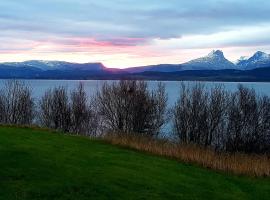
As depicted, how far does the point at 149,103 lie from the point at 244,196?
111 ft

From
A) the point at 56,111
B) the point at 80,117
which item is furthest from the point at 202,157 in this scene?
the point at 56,111

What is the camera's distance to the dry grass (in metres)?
18.6

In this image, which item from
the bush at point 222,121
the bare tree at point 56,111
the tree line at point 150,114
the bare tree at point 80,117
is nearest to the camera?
the tree line at point 150,114

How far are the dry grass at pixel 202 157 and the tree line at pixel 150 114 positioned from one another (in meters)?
24.9

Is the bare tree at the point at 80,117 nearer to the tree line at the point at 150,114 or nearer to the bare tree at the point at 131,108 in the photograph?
the tree line at the point at 150,114

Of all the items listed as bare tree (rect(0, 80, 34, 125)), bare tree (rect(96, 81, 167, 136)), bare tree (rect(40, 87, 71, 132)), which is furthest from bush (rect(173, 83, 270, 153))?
bare tree (rect(0, 80, 34, 125))

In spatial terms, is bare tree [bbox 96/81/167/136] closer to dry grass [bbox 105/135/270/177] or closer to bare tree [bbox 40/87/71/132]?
bare tree [bbox 40/87/71/132]

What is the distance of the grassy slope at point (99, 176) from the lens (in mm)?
11646

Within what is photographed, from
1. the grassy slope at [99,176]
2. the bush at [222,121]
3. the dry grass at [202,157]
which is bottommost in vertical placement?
the bush at [222,121]

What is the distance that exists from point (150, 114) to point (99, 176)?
Result: 34261 mm

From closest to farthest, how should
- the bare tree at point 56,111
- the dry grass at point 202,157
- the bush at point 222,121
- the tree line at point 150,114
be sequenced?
the dry grass at point 202,157
the tree line at point 150,114
the bush at point 222,121
the bare tree at point 56,111

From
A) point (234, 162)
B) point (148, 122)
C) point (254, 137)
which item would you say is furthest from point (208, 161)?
point (254, 137)

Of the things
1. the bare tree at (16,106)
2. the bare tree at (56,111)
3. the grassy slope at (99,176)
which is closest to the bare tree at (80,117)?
the bare tree at (56,111)

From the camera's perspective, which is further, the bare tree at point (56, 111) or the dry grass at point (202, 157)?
the bare tree at point (56, 111)
